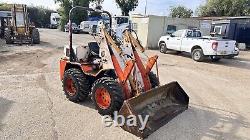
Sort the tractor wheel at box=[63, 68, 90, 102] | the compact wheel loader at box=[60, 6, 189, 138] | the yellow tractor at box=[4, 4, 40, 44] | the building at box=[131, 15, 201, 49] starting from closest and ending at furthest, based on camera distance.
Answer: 1. the compact wheel loader at box=[60, 6, 189, 138]
2. the tractor wheel at box=[63, 68, 90, 102]
3. the yellow tractor at box=[4, 4, 40, 44]
4. the building at box=[131, 15, 201, 49]

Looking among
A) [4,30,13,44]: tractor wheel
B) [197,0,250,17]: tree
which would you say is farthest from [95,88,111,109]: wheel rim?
[197,0,250,17]: tree

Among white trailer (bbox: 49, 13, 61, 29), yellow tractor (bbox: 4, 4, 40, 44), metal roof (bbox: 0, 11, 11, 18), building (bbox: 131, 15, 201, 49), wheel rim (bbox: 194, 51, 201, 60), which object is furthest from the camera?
white trailer (bbox: 49, 13, 61, 29)

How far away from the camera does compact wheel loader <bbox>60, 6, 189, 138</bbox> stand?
5206 mm

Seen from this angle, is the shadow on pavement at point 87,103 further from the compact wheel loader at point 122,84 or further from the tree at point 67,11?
the tree at point 67,11

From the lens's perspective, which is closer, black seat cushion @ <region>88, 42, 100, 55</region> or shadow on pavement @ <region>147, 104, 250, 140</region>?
shadow on pavement @ <region>147, 104, 250, 140</region>

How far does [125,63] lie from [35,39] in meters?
14.4

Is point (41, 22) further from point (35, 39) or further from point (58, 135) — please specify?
point (58, 135)

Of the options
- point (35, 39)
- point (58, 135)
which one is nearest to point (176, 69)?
point (58, 135)

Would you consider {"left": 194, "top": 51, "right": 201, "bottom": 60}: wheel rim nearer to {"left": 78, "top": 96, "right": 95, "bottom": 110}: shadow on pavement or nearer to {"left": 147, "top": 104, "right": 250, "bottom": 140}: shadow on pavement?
{"left": 147, "top": 104, "right": 250, "bottom": 140}: shadow on pavement

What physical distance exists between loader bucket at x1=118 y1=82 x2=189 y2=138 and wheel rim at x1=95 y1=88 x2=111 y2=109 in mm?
702

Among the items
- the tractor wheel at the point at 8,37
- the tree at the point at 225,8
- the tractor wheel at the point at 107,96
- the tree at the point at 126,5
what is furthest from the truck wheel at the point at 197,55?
the tree at the point at 126,5

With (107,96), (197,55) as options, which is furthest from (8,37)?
(107,96)

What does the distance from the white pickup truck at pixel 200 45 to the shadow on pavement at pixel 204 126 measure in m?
→ 7.66

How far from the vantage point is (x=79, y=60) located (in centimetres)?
693
